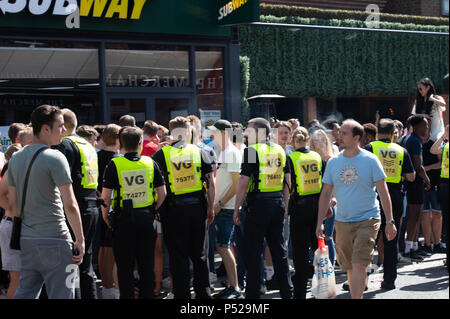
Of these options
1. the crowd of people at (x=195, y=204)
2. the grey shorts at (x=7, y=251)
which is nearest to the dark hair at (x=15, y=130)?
the crowd of people at (x=195, y=204)

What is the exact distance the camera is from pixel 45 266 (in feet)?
16.7

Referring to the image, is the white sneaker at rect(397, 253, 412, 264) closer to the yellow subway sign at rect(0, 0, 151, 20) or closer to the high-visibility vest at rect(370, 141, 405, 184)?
the high-visibility vest at rect(370, 141, 405, 184)

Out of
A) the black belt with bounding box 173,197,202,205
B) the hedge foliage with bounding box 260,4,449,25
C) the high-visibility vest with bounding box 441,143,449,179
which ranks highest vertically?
the hedge foliage with bounding box 260,4,449,25

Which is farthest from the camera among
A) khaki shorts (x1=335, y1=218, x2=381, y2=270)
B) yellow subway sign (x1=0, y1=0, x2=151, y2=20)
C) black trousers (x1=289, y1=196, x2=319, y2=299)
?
yellow subway sign (x1=0, y1=0, x2=151, y2=20)

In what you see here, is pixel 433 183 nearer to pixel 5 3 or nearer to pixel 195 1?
pixel 195 1

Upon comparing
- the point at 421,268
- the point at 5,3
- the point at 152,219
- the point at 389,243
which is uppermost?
the point at 5,3

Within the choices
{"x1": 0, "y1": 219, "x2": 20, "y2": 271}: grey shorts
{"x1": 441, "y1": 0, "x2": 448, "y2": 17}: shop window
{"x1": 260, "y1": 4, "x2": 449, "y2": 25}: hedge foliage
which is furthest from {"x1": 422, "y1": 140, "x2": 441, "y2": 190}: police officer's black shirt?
{"x1": 441, "y1": 0, "x2": 448, "y2": 17}: shop window

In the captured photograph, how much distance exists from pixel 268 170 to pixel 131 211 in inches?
60.0

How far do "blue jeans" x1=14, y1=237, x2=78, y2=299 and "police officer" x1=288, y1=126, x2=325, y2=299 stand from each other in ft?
9.36

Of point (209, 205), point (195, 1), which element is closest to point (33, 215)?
point (209, 205)

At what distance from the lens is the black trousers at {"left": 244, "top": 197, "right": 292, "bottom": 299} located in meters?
6.79

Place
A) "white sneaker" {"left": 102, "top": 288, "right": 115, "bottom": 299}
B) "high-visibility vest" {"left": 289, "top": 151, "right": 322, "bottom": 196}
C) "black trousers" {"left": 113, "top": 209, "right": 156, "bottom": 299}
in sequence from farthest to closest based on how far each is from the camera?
"white sneaker" {"left": 102, "top": 288, "right": 115, "bottom": 299}
"high-visibility vest" {"left": 289, "top": 151, "right": 322, "bottom": 196}
"black trousers" {"left": 113, "top": 209, "right": 156, "bottom": 299}
